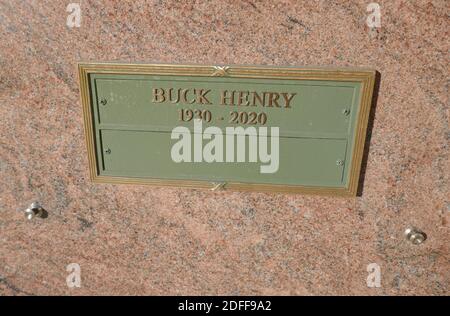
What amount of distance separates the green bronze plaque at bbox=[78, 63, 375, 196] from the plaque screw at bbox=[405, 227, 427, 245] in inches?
19.0

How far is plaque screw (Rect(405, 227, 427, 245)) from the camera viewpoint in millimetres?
2379

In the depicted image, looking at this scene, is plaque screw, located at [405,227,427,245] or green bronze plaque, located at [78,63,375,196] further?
plaque screw, located at [405,227,427,245]

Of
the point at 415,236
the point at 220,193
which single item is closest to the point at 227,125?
the point at 220,193

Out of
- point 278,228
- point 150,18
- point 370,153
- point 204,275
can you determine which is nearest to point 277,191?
point 278,228

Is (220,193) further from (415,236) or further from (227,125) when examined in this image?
(415,236)

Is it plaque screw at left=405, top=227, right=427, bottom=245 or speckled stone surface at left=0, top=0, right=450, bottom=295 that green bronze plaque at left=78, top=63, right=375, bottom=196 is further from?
plaque screw at left=405, top=227, right=427, bottom=245

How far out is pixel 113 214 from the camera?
2590 mm

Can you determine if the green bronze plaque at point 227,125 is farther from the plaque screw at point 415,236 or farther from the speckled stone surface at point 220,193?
the plaque screw at point 415,236

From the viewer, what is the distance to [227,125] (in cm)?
230

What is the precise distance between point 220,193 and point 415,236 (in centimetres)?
133

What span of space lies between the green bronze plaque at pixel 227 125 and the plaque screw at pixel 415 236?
1.58 feet

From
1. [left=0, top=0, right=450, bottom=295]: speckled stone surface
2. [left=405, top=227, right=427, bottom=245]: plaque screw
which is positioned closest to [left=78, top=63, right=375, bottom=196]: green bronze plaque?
[left=0, top=0, right=450, bottom=295]: speckled stone surface

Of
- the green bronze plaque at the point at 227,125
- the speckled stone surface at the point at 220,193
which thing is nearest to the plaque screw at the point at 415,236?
the speckled stone surface at the point at 220,193

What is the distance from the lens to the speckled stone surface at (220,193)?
6.86ft
